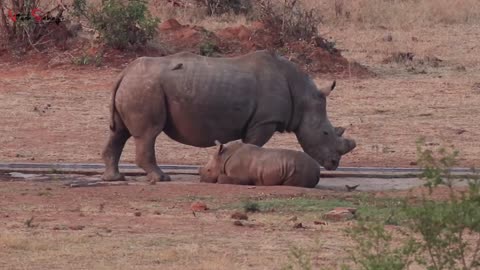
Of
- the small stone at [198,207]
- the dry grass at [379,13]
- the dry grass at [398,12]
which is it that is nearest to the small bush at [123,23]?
the dry grass at [379,13]

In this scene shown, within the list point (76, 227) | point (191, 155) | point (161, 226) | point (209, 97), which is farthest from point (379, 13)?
point (76, 227)

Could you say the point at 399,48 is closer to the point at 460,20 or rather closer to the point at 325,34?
the point at 325,34

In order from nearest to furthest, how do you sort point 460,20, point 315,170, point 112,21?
point 315,170
point 112,21
point 460,20

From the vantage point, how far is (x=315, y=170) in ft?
53.3

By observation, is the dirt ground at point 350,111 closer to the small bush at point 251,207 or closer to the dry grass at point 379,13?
the small bush at point 251,207

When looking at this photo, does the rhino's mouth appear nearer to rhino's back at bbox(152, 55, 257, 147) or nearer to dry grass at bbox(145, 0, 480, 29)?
rhino's back at bbox(152, 55, 257, 147)

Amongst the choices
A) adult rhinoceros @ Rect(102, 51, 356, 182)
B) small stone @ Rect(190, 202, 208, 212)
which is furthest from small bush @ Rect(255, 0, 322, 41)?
small stone @ Rect(190, 202, 208, 212)

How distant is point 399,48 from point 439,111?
791 cm

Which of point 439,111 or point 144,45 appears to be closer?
point 439,111

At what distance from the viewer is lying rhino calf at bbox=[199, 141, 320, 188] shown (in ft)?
52.7

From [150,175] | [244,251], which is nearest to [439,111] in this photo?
[150,175]

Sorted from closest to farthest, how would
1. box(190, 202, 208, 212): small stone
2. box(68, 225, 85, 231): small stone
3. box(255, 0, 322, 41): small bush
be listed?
box(68, 225, 85, 231): small stone → box(190, 202, 208, 212): small stone → box(255, 0, 322, 41): small bush

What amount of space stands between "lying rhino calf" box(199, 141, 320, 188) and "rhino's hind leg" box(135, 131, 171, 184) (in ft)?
2.32

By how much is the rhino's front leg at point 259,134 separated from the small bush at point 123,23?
1072 centimetres
